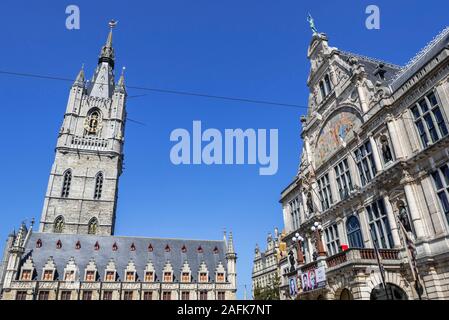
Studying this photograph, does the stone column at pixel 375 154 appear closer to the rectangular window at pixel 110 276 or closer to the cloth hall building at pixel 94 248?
the cloth hall building at pixel 94 248

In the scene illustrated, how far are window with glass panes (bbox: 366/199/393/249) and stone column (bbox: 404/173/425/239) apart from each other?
89.9 inches

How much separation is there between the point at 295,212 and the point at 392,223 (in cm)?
1377

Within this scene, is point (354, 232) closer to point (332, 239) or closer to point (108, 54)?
point (332, 239)

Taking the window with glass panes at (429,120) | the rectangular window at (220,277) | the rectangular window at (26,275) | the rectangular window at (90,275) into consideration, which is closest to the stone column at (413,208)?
the window with glass panes at (429,120)

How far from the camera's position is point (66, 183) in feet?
211

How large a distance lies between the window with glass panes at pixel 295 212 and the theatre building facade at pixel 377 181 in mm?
2129

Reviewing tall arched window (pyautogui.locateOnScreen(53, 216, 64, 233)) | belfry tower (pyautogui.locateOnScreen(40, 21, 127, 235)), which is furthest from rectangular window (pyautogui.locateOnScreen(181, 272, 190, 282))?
tall arched window (pyautogui.locateOnScreen(53, 216, 64, 233))

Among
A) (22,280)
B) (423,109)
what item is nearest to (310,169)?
(423,109)

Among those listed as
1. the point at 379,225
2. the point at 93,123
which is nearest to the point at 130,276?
the point at 379,225

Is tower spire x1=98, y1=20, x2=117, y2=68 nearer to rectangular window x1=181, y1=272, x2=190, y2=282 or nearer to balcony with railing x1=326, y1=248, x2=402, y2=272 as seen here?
rectangular window x1=181, y1=272, x2=190, y2=282

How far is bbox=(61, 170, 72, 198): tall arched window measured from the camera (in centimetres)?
6307

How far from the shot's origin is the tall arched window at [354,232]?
2369 centimetres

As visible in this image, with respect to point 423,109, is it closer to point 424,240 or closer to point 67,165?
point 424,240

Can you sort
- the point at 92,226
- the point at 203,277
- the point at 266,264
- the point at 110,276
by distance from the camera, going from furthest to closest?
the point at 266,264, the point at 92,226, the point at 203,277, the point at 110,276
